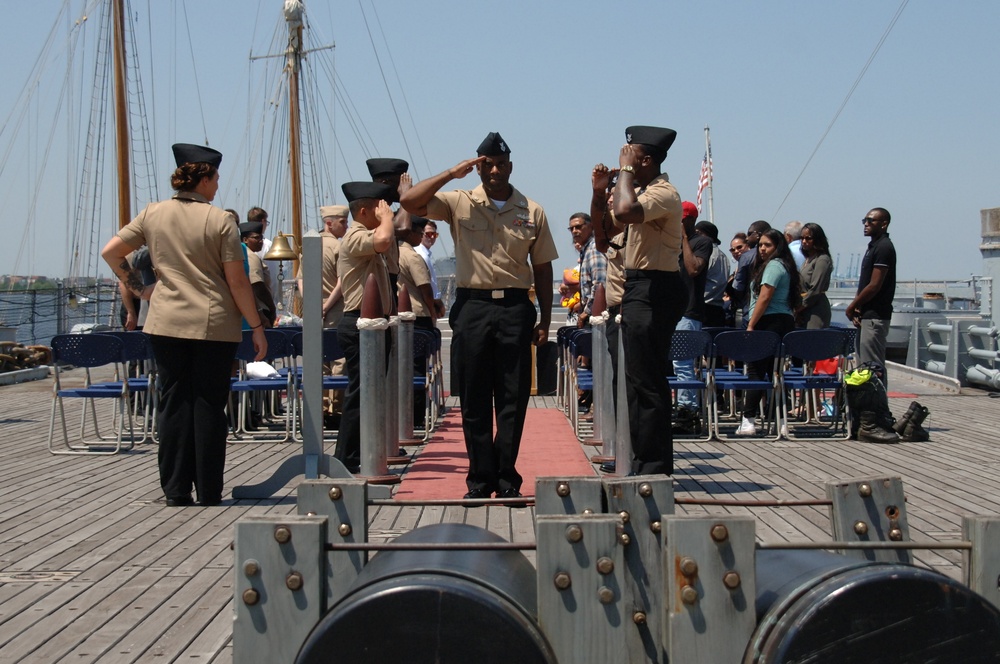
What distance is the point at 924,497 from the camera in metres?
A: 7.20

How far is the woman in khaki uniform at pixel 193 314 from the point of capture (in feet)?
22.7

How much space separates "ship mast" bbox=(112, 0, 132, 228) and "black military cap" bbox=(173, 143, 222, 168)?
723 inches

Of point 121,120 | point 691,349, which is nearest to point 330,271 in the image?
point 691,349

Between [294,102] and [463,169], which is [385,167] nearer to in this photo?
[463,169]

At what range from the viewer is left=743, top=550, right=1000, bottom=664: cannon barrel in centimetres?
243

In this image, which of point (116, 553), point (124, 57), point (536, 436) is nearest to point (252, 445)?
point (536, 436)

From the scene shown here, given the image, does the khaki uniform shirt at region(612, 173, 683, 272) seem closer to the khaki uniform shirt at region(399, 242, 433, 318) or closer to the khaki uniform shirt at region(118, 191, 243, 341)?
the khaki uniform shirt at region(118, 191, 243, 341)

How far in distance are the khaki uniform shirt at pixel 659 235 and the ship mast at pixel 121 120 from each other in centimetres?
1972

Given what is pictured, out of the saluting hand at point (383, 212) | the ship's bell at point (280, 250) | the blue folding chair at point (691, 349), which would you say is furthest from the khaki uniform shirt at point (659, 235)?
the ship's bell at point (280, 250)

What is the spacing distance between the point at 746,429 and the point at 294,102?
30.8 metres

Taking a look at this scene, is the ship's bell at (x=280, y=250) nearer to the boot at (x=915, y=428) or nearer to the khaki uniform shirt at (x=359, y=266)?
the khaki uniform shirt at (x=359, y=266)

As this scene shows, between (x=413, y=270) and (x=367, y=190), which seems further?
(x=413, y=270)

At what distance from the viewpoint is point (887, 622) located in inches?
96.1

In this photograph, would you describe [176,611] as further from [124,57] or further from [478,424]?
[124,57]
